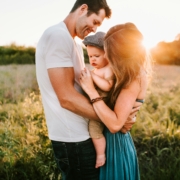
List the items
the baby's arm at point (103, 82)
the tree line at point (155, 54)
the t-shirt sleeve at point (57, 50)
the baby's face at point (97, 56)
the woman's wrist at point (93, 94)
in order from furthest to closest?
the tree line at point (155, 54), the baby's face at point (97, 56), the baby's arm at point (103, 82), the woman's wrist at point (93, 94), the t-shirt sleeve at point (57, 50)

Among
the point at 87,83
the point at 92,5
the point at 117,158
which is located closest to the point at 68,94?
the point at 87,83

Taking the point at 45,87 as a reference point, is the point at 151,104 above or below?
below

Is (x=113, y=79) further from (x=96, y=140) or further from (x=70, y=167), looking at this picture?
(x=70, y=167)

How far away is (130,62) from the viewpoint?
1831mm

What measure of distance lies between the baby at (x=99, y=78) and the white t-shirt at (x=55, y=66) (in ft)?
0.26

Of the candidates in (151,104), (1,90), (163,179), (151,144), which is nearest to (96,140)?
(163,179)

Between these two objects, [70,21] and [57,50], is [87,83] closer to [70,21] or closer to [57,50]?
[57,50]

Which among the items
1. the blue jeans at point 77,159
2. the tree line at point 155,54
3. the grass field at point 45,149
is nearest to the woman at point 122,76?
the blue jeans at point 77,159

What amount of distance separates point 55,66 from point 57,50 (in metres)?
0.11

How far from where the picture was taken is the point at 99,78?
2.00m

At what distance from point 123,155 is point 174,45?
24444mm

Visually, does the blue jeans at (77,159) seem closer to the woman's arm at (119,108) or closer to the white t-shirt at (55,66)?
the white t-shirt at (55,66)

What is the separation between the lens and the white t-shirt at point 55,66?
5.72 ft

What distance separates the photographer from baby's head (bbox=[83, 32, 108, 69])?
2162mm
